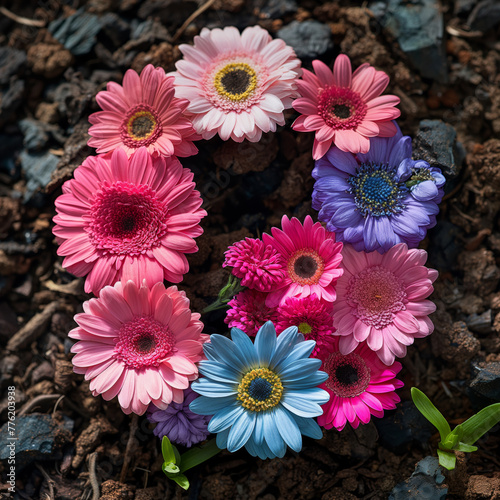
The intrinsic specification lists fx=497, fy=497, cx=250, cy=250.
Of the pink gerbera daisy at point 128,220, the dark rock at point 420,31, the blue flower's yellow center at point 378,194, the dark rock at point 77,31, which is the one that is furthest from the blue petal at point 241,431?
the dark rock at point 77,31

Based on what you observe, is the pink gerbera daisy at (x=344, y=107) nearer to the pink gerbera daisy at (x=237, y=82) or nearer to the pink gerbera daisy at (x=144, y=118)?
the pink gerbera daisy at (x=237, y=82)

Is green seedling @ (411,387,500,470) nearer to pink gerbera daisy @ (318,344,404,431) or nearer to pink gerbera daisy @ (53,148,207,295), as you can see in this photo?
pink gerbera daisy @ (318,344,404,431)

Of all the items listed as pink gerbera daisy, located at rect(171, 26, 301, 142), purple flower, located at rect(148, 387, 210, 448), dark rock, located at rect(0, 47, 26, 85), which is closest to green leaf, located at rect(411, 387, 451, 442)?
purple flower, located at rect(148, 387, 210, 448)

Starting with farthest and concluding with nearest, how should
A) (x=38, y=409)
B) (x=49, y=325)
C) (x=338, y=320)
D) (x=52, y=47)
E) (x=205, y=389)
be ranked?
(x=52, y=47) < (x=49, y=325) < (x=38, y=409) < (x=338, y=320) < (x=205, y=389)

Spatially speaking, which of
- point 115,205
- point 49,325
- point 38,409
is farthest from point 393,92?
point 38,409

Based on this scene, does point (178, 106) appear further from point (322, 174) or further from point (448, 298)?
point (448, 298)

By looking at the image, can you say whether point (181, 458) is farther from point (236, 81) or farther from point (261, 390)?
point (236, 81)
